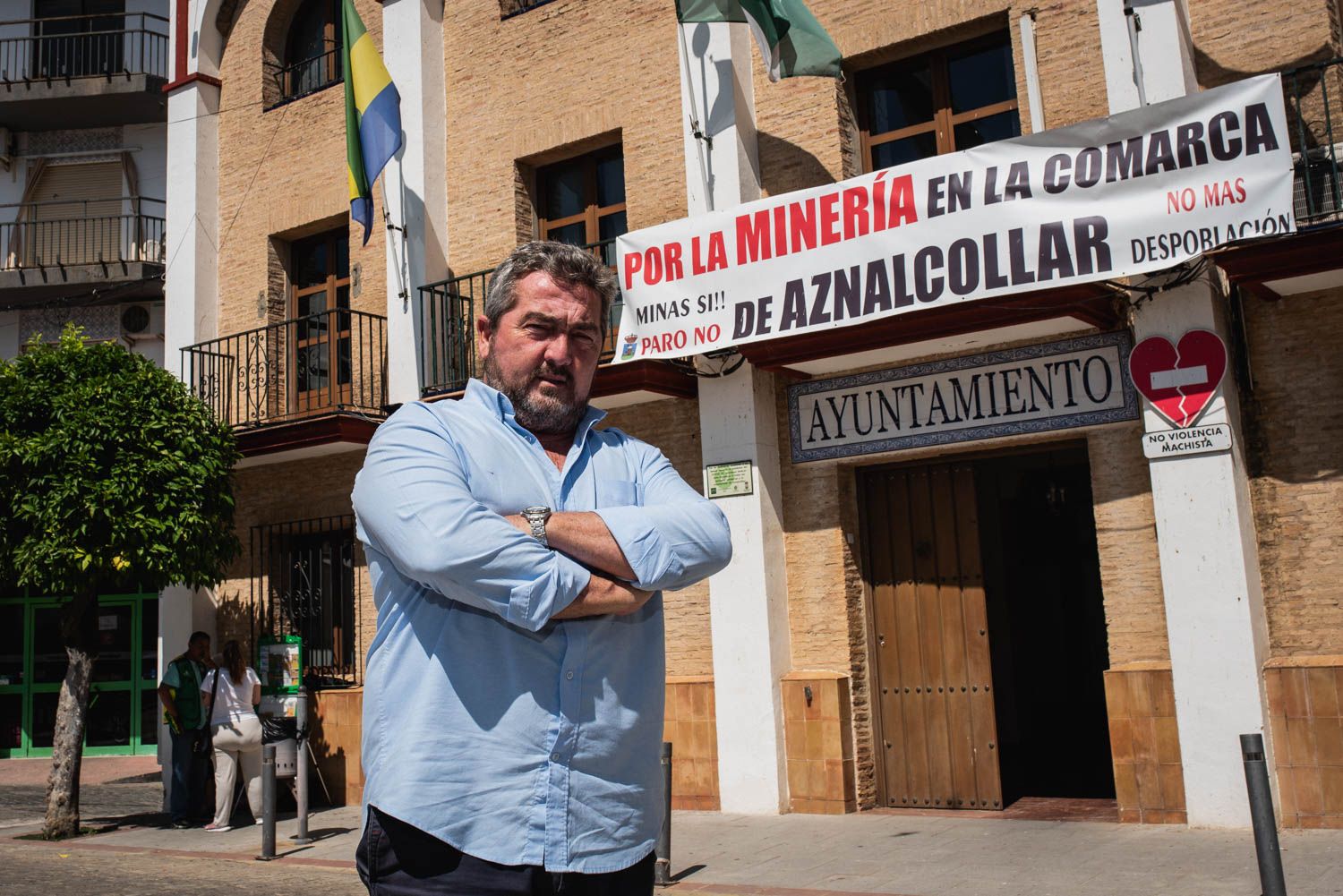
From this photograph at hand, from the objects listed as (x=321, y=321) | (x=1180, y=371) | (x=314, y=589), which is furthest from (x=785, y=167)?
(x=314, y=589)

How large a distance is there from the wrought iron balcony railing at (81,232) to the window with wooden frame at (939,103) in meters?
14.3

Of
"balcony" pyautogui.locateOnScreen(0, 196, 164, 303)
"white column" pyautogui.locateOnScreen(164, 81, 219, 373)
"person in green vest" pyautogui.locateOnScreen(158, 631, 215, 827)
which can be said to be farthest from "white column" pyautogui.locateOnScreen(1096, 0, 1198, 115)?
"balcony" pyautogui.locateOnScreen(0, 196, 164, 303)

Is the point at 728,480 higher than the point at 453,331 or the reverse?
the reverse

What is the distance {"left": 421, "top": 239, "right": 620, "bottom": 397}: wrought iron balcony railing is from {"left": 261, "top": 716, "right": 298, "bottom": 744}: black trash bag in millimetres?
3388

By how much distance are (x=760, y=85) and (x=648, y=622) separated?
9.42m

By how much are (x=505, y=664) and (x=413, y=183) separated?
11430 millimetres

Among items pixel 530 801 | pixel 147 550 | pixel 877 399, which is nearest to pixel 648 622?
pixel 530 801

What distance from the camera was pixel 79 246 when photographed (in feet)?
68.6

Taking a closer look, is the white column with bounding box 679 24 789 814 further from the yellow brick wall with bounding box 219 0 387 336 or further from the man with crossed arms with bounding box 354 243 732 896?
the man with crossed arms with bounding box 354 243 732 896

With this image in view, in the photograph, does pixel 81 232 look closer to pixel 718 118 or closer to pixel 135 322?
pixel 135 322

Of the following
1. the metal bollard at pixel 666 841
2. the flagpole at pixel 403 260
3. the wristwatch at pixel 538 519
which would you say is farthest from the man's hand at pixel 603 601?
the flagpole at pixel 403 260

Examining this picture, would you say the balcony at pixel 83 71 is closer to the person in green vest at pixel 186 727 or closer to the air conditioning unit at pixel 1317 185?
the person in green vest at pixel 186 727

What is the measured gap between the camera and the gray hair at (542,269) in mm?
2516

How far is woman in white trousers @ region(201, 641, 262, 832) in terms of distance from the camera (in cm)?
1088
